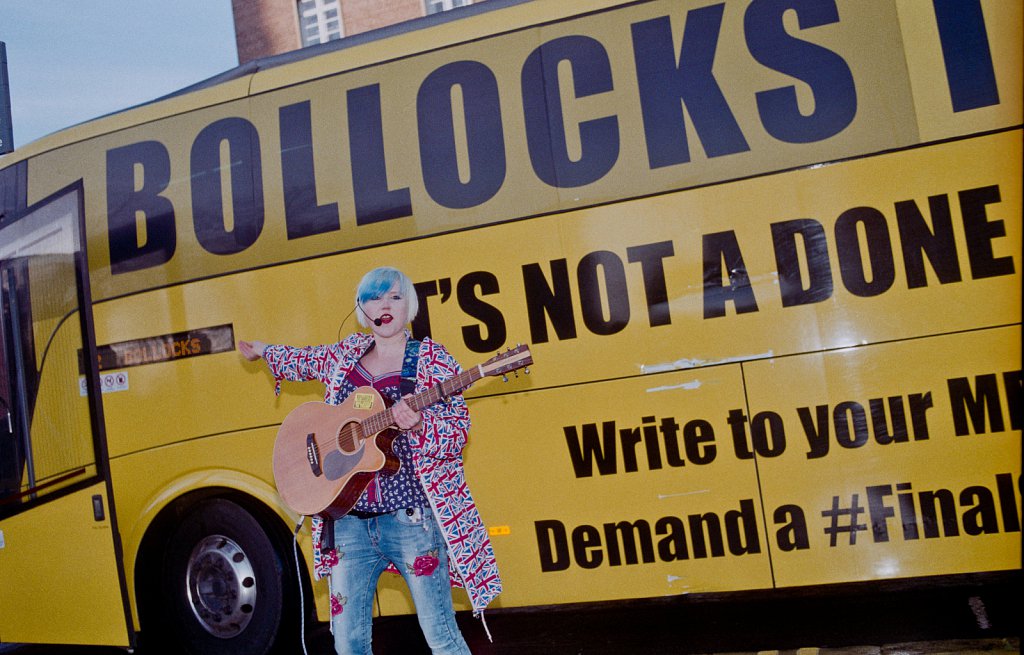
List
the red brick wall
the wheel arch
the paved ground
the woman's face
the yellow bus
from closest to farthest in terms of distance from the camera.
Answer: the woman's face → the yellow bus → the paved ground → the wheel arch → the red brick wall

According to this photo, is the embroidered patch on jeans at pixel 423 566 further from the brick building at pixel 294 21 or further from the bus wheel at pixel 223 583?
the brick building at pixel 294 21

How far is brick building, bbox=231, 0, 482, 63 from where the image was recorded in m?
19.6

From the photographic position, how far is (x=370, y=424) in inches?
147

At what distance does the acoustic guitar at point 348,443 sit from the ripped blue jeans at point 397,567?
15 centimetres

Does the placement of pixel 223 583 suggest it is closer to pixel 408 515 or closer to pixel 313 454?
pixel 313 454

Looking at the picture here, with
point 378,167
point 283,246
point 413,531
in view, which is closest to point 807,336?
point 413,531

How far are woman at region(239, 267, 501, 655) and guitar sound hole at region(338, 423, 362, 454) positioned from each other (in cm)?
16

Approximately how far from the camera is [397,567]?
3.71 m

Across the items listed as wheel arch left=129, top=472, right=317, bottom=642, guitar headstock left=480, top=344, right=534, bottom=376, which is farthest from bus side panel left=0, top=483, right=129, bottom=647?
guitar headstock left=480, top=344, right=534, bottom=376

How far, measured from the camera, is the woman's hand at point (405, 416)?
362 centimetres

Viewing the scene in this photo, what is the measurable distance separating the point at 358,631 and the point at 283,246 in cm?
217

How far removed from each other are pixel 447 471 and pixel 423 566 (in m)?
0.41

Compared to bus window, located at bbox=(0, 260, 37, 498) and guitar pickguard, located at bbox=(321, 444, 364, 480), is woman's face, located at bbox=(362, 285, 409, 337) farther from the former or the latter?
bus window, located at bbox=(0, 260, 37, 498)

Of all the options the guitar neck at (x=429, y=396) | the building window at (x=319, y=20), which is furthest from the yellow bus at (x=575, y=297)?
the building window at (x=319, y=20)
